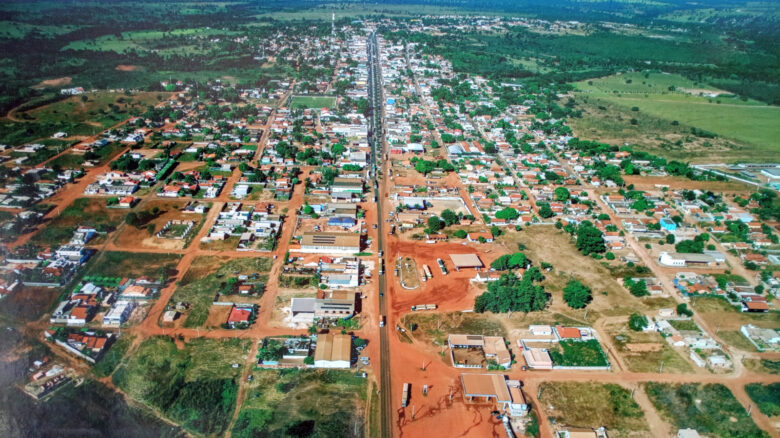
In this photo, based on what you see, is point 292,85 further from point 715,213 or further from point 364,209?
point 715,213

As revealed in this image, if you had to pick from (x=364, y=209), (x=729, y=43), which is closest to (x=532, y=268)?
(x=364, y=209)

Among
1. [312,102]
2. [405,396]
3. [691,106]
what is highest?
[691,106]

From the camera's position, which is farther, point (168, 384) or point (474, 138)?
point (474, 138)

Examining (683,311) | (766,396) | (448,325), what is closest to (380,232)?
(448,325)

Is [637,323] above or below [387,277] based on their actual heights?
above

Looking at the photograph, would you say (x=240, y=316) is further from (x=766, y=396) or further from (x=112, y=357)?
(x=766, y=396)

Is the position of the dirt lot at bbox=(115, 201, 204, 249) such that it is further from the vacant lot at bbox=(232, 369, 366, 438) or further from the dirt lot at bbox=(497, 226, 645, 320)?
the dirt lot at bbox=(497, 226, 645, 320)
